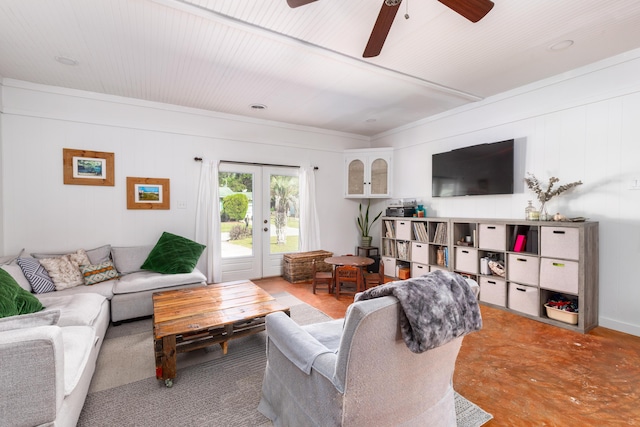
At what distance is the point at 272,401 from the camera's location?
5.73ft

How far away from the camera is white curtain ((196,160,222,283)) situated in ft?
14.5

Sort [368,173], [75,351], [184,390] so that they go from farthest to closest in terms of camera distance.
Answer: [368,173]
[184,390]
[75,351]

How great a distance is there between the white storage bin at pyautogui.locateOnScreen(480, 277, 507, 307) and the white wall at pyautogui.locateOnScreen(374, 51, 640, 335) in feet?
2.78

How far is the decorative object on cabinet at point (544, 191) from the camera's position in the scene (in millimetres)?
3150

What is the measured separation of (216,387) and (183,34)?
9.13ft

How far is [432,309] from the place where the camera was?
117 cm

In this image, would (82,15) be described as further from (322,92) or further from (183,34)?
(322,92)

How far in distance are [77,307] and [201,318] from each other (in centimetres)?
105

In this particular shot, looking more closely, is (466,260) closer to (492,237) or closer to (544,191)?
(492,237)

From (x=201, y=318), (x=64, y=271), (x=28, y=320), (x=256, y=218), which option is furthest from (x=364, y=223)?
(x=28, y=320)

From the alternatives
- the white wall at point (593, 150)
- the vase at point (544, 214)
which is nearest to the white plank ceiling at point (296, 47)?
the white wall at point (593, 150)

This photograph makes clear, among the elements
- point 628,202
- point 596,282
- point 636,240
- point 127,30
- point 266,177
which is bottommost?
point 596,282

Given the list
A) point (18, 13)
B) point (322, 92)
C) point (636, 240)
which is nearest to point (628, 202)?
point (636, 240)

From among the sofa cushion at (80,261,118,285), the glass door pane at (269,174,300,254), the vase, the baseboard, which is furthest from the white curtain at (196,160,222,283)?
the baseboard
